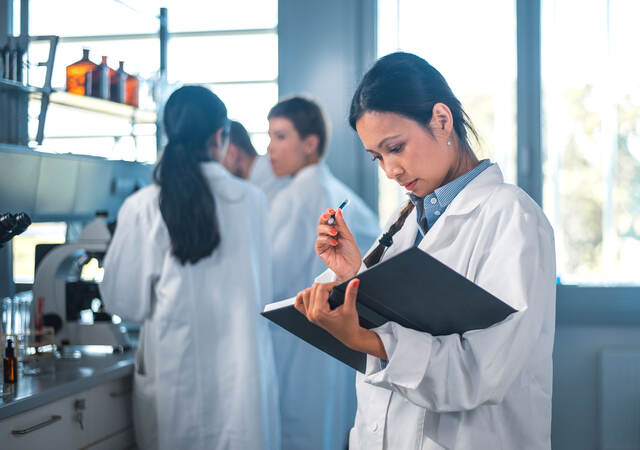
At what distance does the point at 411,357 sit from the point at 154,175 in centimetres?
131

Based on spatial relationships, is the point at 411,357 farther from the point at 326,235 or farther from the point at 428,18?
the point at 428,18

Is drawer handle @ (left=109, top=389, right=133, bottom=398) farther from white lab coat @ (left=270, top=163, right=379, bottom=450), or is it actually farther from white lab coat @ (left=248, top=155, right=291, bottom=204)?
white lab coat @ (left=248, top=155, right=291, bottom=204)

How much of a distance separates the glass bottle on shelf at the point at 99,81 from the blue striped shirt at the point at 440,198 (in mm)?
1646

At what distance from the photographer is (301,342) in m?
2.57

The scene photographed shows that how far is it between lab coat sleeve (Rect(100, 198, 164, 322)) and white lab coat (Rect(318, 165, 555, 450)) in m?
1.00

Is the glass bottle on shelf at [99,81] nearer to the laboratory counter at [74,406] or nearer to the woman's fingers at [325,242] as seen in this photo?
the laboratory counter at [74,406]

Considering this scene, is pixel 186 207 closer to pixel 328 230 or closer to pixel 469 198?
pixel 328 230

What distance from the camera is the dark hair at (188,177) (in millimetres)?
1932

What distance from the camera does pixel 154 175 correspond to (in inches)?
79.0

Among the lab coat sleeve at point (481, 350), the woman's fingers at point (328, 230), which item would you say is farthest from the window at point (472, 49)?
the lab coat sleeve at point (481, 350)

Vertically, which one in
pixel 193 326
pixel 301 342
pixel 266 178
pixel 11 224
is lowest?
pixel 301 342

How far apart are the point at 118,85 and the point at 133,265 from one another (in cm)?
93

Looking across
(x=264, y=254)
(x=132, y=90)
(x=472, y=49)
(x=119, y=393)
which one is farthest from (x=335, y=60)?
(x=119, y=393)

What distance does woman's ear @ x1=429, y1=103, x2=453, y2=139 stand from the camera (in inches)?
46.0
